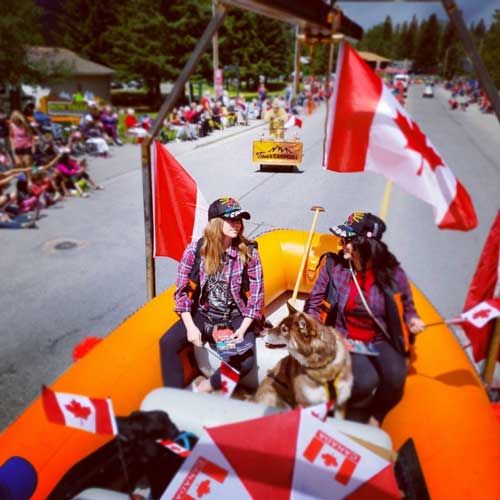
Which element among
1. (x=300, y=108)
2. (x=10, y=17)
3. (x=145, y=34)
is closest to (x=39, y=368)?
(x=300, y=108)

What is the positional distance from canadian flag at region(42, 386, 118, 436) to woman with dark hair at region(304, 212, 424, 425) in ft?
3.79

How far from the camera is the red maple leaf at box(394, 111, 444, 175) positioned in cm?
201

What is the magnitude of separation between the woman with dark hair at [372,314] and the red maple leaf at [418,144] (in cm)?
35

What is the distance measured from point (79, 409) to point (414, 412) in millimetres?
1730

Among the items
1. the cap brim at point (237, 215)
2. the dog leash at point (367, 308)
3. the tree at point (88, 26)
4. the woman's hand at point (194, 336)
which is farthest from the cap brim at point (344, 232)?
the tree at point (88, 26)

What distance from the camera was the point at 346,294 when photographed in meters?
2.37

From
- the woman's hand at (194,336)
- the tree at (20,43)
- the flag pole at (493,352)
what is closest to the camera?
the flag pole at (493,352)

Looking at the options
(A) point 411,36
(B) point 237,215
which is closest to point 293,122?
(B) point 237,215

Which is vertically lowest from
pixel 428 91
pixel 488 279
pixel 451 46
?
pixel 488 279

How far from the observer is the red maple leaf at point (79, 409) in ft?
5.33

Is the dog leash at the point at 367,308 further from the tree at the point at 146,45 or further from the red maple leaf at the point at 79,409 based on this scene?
the tree at the point at 146,45

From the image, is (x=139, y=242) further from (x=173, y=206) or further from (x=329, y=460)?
(x=329, y=460)

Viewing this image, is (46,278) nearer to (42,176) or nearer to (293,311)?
(42,176)

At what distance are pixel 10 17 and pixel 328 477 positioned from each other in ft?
43.8
